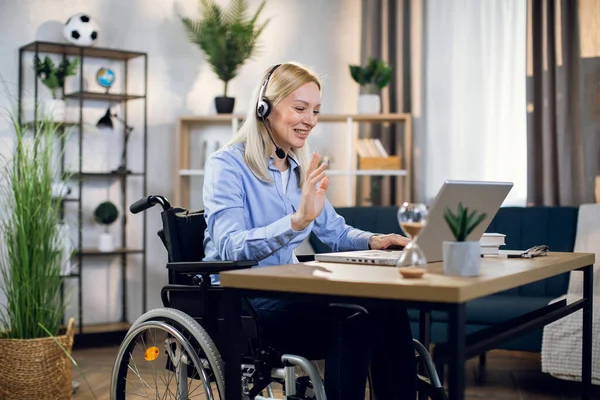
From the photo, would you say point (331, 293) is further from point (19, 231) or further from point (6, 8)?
point (6, 8)

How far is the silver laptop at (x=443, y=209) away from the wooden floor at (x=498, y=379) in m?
1.58

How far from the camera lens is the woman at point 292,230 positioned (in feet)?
5.98

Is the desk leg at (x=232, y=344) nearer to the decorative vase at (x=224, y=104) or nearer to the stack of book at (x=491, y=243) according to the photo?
the stack of book at (x=491, y=243)

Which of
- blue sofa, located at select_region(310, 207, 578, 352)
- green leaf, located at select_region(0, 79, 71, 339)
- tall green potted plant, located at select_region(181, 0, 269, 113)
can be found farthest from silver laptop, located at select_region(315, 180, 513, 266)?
tall green potted plant, located at select_region(181, 0, 269, 113)

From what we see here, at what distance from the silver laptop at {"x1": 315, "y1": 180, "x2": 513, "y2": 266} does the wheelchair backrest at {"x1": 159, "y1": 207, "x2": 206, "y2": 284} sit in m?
0.46

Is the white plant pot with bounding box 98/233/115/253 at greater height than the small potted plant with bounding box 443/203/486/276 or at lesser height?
lesser

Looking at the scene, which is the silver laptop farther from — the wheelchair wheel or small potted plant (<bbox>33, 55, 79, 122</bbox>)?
small potted plant (<bbox>33, 55, 79, 122</bbox>)

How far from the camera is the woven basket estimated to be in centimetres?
301

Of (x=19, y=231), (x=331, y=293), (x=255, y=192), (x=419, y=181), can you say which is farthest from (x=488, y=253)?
(x=419, y=181)

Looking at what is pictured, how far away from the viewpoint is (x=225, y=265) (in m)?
1.82

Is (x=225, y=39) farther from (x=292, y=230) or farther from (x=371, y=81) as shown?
(x=292, y=230)

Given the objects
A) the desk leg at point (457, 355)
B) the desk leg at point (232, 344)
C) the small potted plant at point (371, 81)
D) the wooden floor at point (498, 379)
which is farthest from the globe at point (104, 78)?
the desk leg at point (457, 355)

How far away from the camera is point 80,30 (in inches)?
176

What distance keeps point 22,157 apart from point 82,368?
4.40 feet
